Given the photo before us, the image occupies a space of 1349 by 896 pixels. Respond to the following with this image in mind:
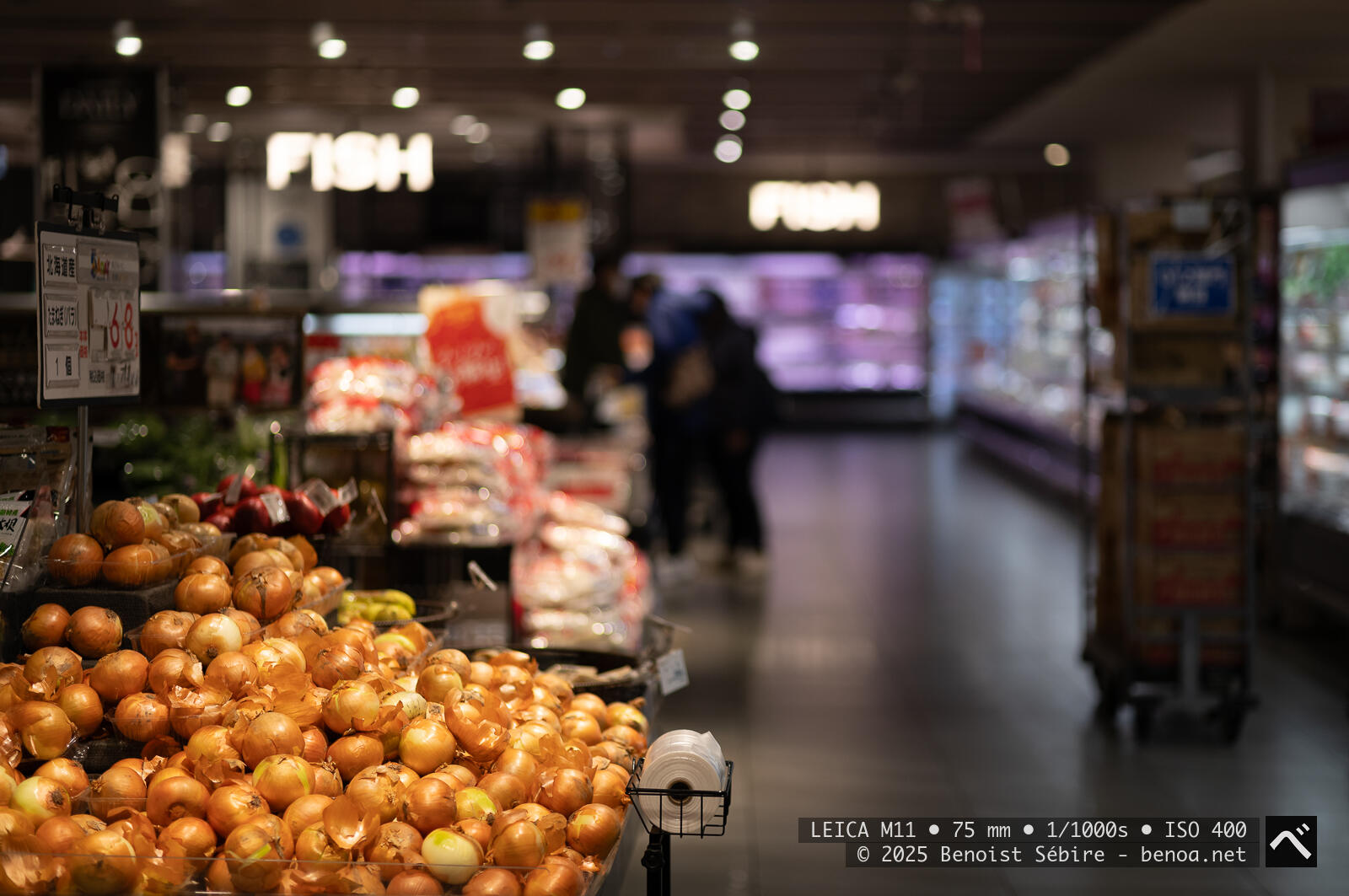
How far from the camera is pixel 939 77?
35.7 ft

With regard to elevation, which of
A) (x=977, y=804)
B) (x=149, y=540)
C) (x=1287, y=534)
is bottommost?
(x=977, y=804)

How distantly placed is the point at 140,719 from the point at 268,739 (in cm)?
28

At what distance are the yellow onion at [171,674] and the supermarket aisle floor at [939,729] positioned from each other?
34.0 inches

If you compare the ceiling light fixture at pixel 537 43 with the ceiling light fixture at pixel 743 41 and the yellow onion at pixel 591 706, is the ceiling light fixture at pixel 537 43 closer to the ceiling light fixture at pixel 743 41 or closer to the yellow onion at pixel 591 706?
the ceiling light fixture at pixel 743 41

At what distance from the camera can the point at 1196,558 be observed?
204 inches

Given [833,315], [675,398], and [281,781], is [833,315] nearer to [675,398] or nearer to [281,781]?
[675,398]

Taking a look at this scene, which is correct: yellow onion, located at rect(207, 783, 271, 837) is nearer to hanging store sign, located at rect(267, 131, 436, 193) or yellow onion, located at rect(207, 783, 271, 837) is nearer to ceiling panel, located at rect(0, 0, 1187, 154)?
ceiling panel, located at rect(0, 0, 1187, 154)

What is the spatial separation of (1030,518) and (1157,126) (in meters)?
4.61

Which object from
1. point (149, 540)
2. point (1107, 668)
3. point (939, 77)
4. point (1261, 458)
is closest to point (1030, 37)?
point (939, 77)

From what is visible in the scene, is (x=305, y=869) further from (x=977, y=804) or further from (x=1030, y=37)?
(x=1030, y=37)

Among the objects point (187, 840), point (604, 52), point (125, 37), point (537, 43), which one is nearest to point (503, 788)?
point (187, 840)

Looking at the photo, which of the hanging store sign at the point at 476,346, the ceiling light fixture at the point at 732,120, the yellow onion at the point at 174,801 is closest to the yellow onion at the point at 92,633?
the yellow onion at the point at 174,801

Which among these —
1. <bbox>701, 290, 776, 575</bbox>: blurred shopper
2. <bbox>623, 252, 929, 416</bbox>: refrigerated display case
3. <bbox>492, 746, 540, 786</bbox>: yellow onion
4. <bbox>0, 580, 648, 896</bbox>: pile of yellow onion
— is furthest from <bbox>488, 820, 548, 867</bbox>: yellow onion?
<bbox>623, 252, 929, 416</bbox>: refrigerated display case

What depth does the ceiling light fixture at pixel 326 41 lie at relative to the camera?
8664 millimetres
